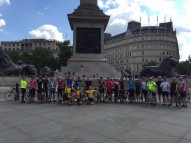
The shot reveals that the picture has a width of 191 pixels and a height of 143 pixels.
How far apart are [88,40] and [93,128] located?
23184 mm

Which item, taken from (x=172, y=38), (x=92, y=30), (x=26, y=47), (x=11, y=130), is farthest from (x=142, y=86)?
(x=26, y=47)

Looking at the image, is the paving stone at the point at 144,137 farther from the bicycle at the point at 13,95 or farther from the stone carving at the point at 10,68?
the stone carving at the point at 10,68

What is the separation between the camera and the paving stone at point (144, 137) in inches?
302

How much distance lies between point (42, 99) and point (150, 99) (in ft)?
25.6

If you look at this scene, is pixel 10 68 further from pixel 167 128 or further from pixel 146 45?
pixel 146 45

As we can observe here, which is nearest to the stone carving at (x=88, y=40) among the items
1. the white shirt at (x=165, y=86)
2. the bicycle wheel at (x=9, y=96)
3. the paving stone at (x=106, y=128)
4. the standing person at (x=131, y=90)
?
the bicycle wheel at (x=9, y=96)

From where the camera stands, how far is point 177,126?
9.75 m

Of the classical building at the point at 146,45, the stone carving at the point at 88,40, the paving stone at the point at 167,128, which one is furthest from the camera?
the classical building at the point at 146,45

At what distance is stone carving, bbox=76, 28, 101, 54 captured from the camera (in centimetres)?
3139

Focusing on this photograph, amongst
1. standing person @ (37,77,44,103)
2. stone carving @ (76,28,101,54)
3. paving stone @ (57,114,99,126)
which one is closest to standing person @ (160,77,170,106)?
paving stone @ (57,114,99,126)

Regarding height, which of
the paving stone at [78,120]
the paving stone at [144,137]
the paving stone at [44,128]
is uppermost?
the paving stone at [78,120]

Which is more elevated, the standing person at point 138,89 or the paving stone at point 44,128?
the standing person at point 138,89

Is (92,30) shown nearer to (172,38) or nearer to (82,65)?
(82,65)

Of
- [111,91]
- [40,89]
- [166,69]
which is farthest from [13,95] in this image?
[166,69]
